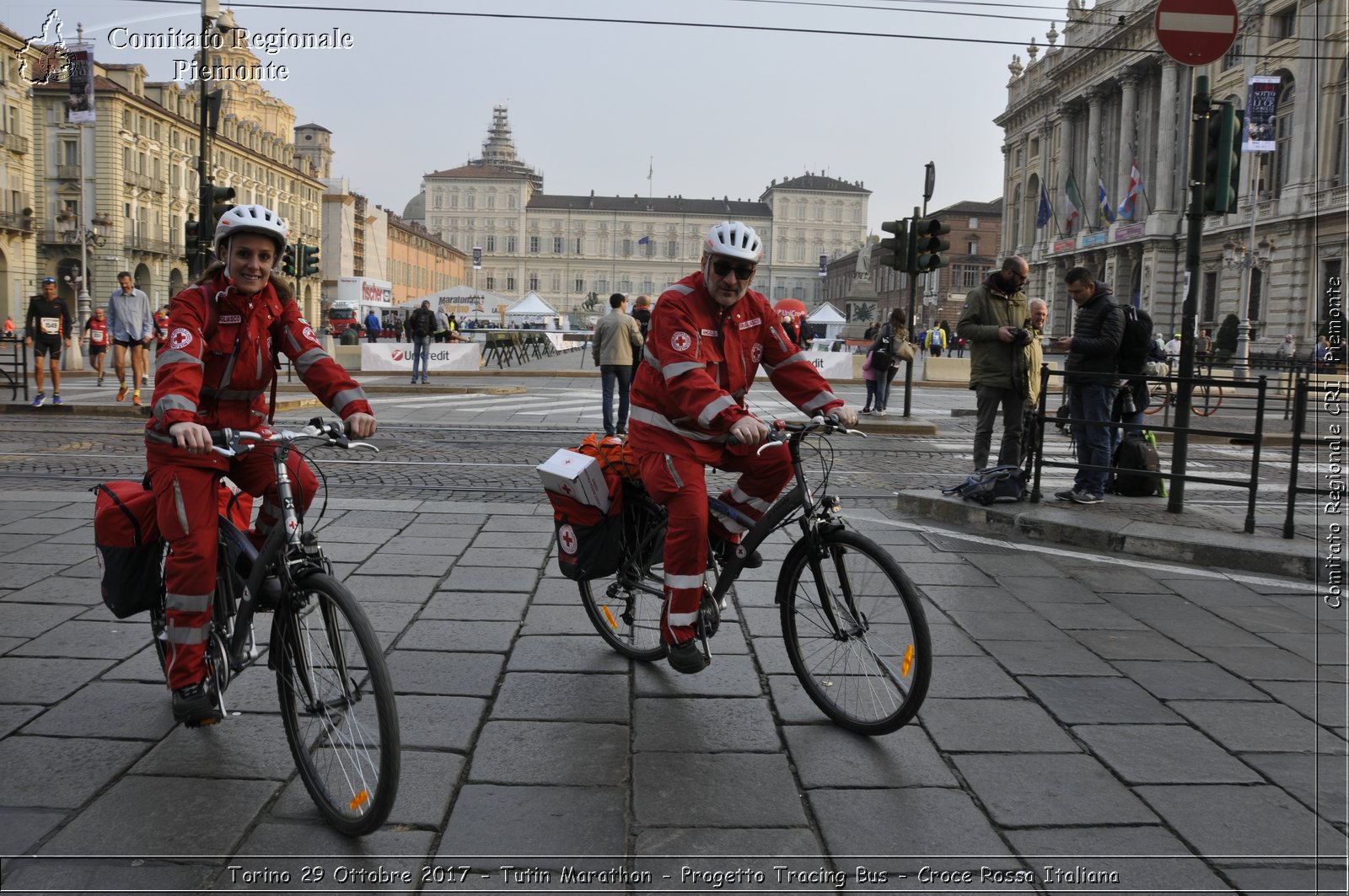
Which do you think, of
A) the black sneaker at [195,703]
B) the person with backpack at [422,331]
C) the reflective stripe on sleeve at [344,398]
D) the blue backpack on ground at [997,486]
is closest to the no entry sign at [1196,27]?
the blue backpack on ground at [997,486]

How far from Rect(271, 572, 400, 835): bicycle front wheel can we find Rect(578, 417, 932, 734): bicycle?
4.18ft

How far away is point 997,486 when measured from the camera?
768cm

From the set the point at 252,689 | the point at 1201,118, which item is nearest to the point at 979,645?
the point at 252,689

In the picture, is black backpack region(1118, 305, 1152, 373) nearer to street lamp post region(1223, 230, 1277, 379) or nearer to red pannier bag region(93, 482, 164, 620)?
red pannier bag region(93, 482, 164, 620)

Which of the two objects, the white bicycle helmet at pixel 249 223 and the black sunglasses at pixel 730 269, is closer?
the white bicycle helmet at pixel 249 223

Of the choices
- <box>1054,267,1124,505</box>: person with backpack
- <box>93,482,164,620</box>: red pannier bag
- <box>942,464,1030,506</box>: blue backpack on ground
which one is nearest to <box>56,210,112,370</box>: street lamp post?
<box>942,464,1030,506</box>: blue backpack on ground

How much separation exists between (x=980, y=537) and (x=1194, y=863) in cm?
443

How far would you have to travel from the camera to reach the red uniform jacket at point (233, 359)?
10.2 feet

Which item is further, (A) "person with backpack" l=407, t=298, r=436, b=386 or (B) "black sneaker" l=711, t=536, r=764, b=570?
(A) "person with backpack" l=407, t=298, r=436, b=386

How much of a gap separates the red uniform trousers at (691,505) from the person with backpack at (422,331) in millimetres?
17685

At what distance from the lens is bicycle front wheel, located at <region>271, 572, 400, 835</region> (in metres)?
2.63

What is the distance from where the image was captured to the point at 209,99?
1500cm

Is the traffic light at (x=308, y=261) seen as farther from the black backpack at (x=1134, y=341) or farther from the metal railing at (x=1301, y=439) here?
the metal railing at (x=1301, y=439)

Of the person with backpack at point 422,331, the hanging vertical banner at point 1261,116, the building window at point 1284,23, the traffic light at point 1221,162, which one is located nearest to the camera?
the traffic light at point 1221,162
